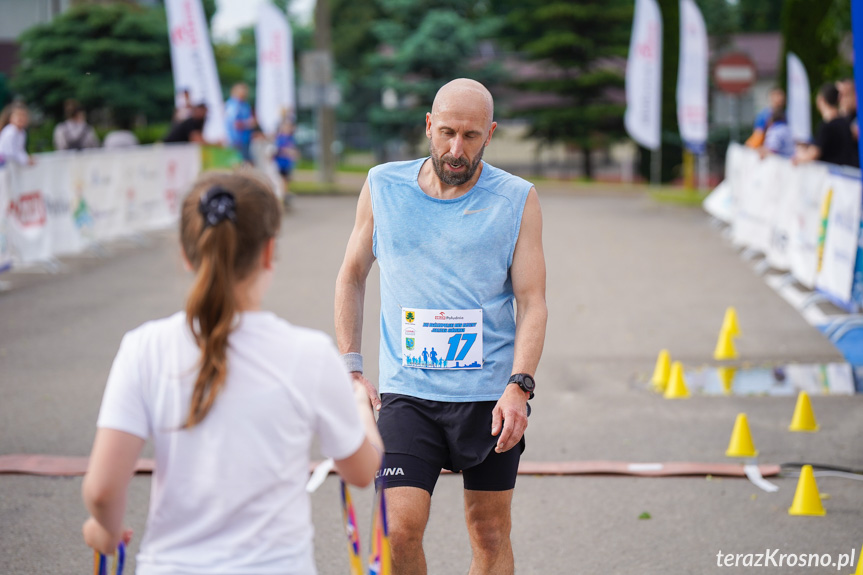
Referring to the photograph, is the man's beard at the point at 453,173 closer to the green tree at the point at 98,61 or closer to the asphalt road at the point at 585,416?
the asphalt road at the point at 585,416

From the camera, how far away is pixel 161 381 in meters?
2.14

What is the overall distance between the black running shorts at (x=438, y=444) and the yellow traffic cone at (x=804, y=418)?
3971mm

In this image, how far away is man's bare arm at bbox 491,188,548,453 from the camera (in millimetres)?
3340

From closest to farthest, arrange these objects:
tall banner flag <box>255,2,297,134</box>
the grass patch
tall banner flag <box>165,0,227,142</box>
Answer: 1. tall banner flag <box>165,0,227,142</box>
2. the grass patch
3. tall banner flag <box>255,2,297,134</box>

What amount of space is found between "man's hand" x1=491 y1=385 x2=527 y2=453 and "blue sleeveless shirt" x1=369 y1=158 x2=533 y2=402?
12cm

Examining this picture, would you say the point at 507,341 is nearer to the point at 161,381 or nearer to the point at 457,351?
the point at 457,351

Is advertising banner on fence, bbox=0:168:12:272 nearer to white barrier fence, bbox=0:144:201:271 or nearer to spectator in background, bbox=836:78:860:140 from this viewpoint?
white barrier fence, bbox=0:144:201:271

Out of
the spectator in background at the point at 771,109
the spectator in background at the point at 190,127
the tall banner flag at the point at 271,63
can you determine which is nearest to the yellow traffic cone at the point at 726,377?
the spectator in background at the point at 771,109

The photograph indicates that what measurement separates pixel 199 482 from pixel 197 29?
64.6 feet

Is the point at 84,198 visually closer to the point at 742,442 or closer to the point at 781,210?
the point at 781,210

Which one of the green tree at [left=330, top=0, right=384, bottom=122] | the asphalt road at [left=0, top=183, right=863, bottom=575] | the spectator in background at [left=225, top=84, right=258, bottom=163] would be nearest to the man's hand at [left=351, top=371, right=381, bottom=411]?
the asphalt road at [left=0, top=183, right=863, bottom=575]

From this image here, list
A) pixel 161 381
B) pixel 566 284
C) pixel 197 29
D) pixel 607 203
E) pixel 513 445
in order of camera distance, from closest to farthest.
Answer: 1. pixel 161 381
2. pixel 513 445
3. pixel 566 284
4. pixel 197 29
5. pixel 607 203

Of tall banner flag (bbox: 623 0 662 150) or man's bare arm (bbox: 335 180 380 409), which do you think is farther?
tall banner flag (bbox: 623 0 662 150)

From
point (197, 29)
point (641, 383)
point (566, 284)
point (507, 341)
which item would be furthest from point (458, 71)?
point (507, 341)
